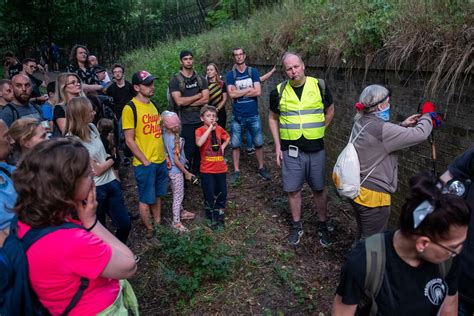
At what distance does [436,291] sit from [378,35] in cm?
367

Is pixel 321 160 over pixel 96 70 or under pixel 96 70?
under

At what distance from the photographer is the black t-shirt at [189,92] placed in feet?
19.1

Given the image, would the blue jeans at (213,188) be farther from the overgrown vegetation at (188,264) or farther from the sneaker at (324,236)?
the sneaker at (324,236)

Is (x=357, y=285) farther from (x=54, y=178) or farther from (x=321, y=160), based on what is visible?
(x=321, y=160)

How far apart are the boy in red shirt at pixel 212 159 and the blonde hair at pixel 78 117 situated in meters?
1.40

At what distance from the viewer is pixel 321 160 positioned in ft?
14.6

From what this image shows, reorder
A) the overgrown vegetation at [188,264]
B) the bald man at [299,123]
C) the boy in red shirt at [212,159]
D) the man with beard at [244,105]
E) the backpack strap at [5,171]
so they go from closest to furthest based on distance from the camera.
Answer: the backpack strap at [5,171] → the overgrown vegetation at [188,264] → the bald man at [299,123] → the boy in red shirt at [212,159] → the man with beard at [244,105]

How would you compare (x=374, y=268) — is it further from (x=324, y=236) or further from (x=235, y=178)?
(x=235, y=178)

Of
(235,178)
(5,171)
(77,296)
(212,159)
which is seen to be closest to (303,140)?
(212,159)

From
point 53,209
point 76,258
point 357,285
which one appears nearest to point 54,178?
point 53,209

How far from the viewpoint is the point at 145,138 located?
4523mm

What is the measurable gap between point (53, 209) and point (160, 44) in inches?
587

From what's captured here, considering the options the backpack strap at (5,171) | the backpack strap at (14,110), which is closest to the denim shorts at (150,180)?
the backpack strap at (14,110)

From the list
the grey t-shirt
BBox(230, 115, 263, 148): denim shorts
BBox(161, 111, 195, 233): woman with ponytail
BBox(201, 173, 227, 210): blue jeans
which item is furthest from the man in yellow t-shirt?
BBox(230, 115, 263, 148): denim shorts
